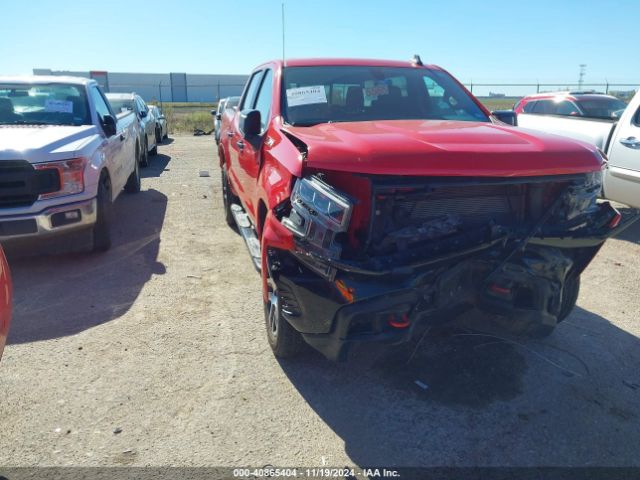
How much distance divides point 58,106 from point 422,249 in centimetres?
542

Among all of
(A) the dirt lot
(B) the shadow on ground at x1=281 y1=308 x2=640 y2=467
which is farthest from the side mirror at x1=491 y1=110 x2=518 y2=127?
(B) the shadow on ground at x1=281 y1=308 x2=640 y2=467

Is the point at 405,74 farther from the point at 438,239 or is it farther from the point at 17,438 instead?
the point at 17,438

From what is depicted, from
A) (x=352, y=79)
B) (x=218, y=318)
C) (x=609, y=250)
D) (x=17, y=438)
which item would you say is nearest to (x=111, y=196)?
(x=218, y=318)

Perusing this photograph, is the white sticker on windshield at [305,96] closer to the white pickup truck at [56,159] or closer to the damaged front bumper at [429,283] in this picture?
the damaged front bumper at [429,283]

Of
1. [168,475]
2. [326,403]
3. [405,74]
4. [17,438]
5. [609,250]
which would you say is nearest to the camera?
[168,475]

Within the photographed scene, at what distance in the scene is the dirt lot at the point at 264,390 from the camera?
278 centimetres

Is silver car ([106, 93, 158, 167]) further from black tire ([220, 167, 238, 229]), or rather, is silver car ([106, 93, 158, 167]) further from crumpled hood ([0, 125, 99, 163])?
crumpled hood ([0, 125, 99, 163])

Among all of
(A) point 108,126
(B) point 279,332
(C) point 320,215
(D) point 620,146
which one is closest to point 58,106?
(A) point 108,126

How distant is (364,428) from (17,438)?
1.87 metres

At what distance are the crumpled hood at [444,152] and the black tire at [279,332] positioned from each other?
36.5 inches

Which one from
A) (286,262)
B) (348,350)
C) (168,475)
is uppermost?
(286,262)

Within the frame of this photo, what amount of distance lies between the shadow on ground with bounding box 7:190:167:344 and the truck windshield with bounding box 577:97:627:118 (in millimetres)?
8646

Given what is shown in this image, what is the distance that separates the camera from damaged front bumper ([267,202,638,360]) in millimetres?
2670

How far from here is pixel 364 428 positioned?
297cm
